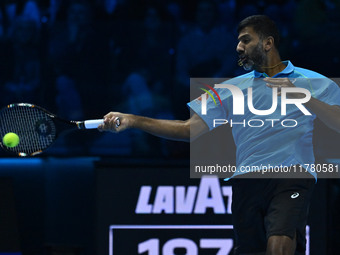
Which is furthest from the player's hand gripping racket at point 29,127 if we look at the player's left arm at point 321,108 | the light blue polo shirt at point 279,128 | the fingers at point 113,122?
the player's left arm at point 321,108

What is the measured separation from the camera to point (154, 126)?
3869mm

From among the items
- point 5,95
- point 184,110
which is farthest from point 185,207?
point 5,95

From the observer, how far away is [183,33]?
6543mm

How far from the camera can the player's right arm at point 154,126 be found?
3.83 meters

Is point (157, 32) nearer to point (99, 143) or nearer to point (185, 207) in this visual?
point (99, 143)

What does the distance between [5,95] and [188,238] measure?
2.40 m

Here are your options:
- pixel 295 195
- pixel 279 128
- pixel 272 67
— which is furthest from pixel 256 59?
pixel 295 195

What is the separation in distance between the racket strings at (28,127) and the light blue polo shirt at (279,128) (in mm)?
1457

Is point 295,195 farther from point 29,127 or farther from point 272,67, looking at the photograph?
point 29,127

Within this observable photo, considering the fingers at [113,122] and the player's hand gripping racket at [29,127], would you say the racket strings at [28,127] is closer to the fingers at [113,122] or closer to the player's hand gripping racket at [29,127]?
the player's hand gripping racket at [29,127]

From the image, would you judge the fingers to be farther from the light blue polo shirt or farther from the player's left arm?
the player's left arm

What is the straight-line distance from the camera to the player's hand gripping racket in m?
4.51

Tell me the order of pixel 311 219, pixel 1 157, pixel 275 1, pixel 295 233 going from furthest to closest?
pixel 275 1 < pixel 1 157 < pixel 311 219 < pixel 295 233

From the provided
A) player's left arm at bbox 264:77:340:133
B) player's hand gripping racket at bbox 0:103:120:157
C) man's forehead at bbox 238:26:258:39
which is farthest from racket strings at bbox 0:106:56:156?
player's left arm at bbox 264:77:340:133
